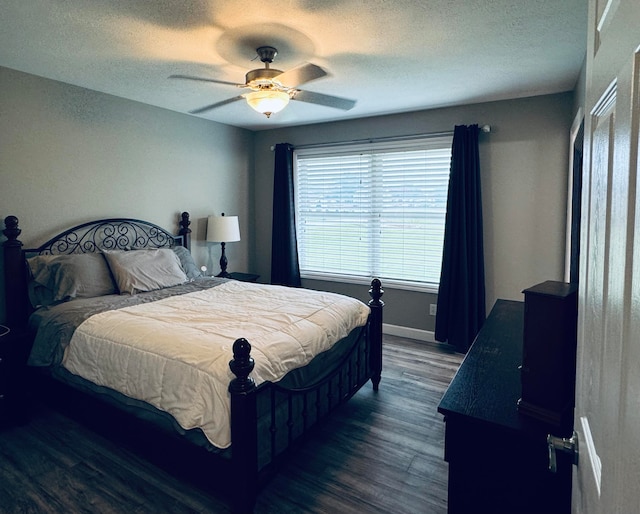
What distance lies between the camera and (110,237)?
3.74 meters

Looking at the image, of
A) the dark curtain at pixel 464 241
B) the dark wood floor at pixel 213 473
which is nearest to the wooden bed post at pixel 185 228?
the dark wood floor at pixel 213 473

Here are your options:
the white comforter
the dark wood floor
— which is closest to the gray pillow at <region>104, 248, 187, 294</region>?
the white comforter

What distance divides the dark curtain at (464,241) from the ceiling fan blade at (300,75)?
2.09 m

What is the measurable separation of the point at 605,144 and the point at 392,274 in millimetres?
3966

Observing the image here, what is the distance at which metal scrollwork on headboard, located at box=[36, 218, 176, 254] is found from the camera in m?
3.38

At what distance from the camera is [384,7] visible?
2061mm

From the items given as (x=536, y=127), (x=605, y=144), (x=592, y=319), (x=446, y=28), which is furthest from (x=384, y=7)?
(x=536, y=127)

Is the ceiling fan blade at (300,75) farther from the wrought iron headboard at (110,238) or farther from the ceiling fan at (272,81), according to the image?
the wrought iron headboard at (110,238)

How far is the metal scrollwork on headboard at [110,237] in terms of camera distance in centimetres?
338

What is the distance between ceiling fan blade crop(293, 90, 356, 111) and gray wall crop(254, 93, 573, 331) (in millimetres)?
1579

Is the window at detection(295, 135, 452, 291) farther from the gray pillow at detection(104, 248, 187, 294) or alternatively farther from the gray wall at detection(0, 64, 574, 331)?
the gray pillow at detection(104, 248, 187, 294)

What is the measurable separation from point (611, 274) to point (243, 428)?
163 centimetres

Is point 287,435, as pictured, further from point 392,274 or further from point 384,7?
point 392,274

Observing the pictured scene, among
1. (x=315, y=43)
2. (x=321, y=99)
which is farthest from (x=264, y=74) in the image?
(x=321, y=99)
